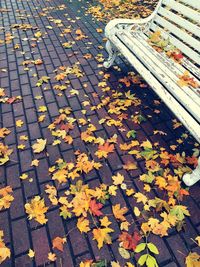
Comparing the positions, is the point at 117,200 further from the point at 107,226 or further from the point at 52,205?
the point at 52,205

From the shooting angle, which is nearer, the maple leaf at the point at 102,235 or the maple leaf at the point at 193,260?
the maple leaf at the point at 193,260

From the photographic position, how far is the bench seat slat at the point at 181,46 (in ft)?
10.1

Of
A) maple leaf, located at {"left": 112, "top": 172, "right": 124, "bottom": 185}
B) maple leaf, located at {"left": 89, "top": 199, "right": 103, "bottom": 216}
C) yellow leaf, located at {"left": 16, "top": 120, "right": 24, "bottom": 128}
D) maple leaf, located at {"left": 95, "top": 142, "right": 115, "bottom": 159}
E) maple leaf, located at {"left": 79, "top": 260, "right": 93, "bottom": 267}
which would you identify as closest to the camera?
maple leaf, located at {"left": 79, "top": 260, "right": 93, "bottom": 267}

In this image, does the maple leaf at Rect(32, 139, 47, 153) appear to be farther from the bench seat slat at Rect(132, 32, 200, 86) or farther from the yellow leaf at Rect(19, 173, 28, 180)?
the bench seat slat at Rect(132, 32, 200, 86)

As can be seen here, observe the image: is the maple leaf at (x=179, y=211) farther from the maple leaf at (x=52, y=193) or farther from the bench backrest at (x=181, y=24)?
the bench backrest at (x=181, y=24)

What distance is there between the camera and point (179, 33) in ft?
11.0

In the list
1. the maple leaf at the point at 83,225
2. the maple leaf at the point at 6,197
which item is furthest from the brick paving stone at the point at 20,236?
the maple leaf at the point at 83,225

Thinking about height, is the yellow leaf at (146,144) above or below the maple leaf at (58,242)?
above

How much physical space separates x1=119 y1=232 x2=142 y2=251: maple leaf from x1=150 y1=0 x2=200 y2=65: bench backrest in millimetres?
2054

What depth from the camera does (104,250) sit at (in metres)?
2.26

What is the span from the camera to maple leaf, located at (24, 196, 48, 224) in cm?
244

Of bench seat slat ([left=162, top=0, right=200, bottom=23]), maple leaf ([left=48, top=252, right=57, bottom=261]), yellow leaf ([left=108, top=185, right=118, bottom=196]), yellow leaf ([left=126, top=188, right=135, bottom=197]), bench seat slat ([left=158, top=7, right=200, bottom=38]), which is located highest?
bench seat slat ([left=162, top=0, right=200, bottom=23])

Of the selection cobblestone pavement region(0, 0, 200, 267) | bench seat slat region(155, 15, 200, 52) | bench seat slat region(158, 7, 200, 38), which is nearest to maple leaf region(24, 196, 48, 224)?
cobblestone pavement region(0, 0, 200, 267)

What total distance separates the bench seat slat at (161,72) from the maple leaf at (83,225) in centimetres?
143
